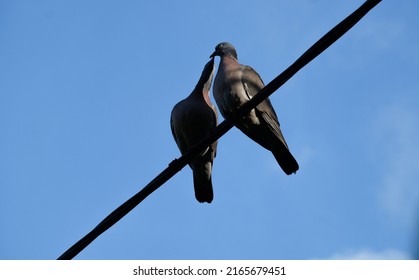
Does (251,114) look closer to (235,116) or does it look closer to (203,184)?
(203,184)

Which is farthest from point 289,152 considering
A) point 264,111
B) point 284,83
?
point 284,83

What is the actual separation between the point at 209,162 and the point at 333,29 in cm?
329

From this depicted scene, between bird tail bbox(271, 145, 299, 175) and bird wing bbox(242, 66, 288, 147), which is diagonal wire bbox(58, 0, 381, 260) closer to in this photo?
bird wing bbox(242, 66, 288, 147)

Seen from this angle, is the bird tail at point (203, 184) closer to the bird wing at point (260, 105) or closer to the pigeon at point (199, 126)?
the pigeon at point (199, 126)

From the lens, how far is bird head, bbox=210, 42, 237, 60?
6.55 m

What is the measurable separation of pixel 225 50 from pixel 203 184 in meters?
1.51

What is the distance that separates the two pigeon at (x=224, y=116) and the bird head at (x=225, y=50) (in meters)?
0.02

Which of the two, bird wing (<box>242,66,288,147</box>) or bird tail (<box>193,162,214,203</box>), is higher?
bird wing (<box>242,66,288,147</box>)

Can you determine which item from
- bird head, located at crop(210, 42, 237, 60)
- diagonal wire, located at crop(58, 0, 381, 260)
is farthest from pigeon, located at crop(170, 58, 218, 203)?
diagonal wire, located at crop(58, 0, 381, 260)

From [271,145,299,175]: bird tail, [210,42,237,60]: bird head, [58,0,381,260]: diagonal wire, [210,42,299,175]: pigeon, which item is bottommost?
[58,0,381,260]: diagonal wire

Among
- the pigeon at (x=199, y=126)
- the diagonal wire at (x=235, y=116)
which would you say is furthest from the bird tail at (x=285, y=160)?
the diagonal wire at (x=235, y=116)

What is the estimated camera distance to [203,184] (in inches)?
245

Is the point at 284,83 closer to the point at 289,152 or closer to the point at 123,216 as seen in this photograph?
the point at 123,216

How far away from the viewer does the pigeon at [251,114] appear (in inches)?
223
